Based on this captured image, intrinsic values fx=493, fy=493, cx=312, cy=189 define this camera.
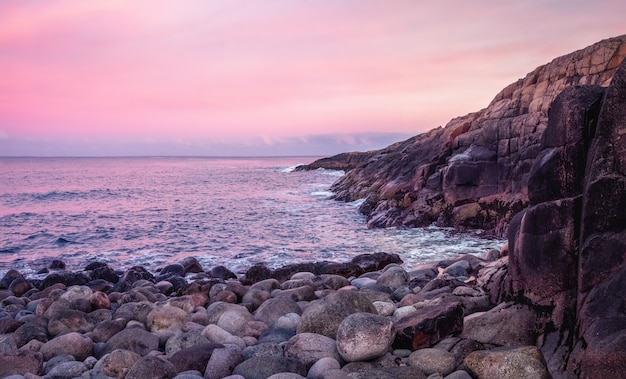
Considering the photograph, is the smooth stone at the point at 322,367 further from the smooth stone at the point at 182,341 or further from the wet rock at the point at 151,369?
the smooth stone at the point at 182,341

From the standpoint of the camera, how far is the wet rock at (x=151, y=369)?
732 centimetres

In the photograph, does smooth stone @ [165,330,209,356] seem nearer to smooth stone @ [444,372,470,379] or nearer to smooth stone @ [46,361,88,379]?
smooth stone @ [46,361,88,379]

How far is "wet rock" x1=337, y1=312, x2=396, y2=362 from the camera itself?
747cm

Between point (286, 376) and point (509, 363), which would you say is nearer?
point (509, 363)

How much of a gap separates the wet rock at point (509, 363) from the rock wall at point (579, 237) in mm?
268

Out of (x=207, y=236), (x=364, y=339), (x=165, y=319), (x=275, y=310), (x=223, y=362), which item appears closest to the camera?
(x=364, y=339)

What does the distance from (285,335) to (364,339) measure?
2349 millimetres

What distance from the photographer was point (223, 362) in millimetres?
7816

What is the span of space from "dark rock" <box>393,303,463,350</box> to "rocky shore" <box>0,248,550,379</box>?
2 cm

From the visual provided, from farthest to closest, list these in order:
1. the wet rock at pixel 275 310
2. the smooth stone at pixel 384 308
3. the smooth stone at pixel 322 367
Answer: the wet rock at pixel 275 310, the smooth stone at pixel 384 308, the smooth stone at pixel 322 367

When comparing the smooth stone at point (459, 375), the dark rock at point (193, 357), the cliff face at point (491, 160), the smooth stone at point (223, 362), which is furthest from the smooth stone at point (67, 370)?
the cliff face at point (491, 160)

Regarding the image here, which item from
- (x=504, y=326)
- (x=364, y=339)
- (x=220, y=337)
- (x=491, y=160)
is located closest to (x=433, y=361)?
(x=364, y=339)

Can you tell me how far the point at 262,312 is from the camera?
10.7m

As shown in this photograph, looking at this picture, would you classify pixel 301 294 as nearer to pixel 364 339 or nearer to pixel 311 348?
pixel 311 348
